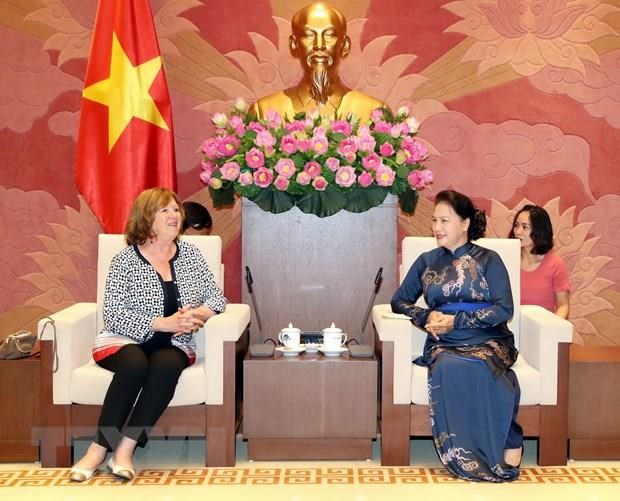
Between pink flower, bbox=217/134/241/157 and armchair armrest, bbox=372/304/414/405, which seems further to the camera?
pink flower, bbox=217/134/241/157

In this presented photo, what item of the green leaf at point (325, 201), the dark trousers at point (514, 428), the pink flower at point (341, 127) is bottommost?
the dark trousers at point (514, 428)

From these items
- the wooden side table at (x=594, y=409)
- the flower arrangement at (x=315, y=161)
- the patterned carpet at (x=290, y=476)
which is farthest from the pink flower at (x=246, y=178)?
the wooden side table at (x=594, y=409)

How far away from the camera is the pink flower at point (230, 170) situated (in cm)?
362

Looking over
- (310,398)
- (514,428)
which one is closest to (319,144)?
(310,398)

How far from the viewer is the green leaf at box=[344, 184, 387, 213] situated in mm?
3768

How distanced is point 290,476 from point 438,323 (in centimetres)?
81

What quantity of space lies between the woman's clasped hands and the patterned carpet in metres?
0.53

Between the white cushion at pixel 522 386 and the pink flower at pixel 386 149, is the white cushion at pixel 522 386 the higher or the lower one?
the lower one

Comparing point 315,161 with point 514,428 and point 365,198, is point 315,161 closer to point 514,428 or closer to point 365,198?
point 365,198

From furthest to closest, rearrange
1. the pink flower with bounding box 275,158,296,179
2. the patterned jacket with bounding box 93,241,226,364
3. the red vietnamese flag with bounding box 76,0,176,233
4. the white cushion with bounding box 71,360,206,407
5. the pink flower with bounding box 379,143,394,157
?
the red vietnamese flag with bounding box 76,0,176,233 < the pink flower with bounding box 379,143,394,157 < the pink flower with bounding box 275,158,296,179 < the patterned jacket with bounding box 93,241,226,364 < the white cushion with bounding box 71,360,206,407

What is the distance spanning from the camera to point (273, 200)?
3.77 metres

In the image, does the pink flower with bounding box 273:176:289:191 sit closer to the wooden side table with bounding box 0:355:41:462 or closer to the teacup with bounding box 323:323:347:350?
the teacup with bounding box 323:323:347:350

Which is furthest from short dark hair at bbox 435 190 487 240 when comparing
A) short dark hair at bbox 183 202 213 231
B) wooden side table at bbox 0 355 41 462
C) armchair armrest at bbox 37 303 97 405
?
wooden side table at bbox 0 355 41 462

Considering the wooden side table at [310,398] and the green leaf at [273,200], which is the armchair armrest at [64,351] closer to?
the wooden side table at [310,398]
